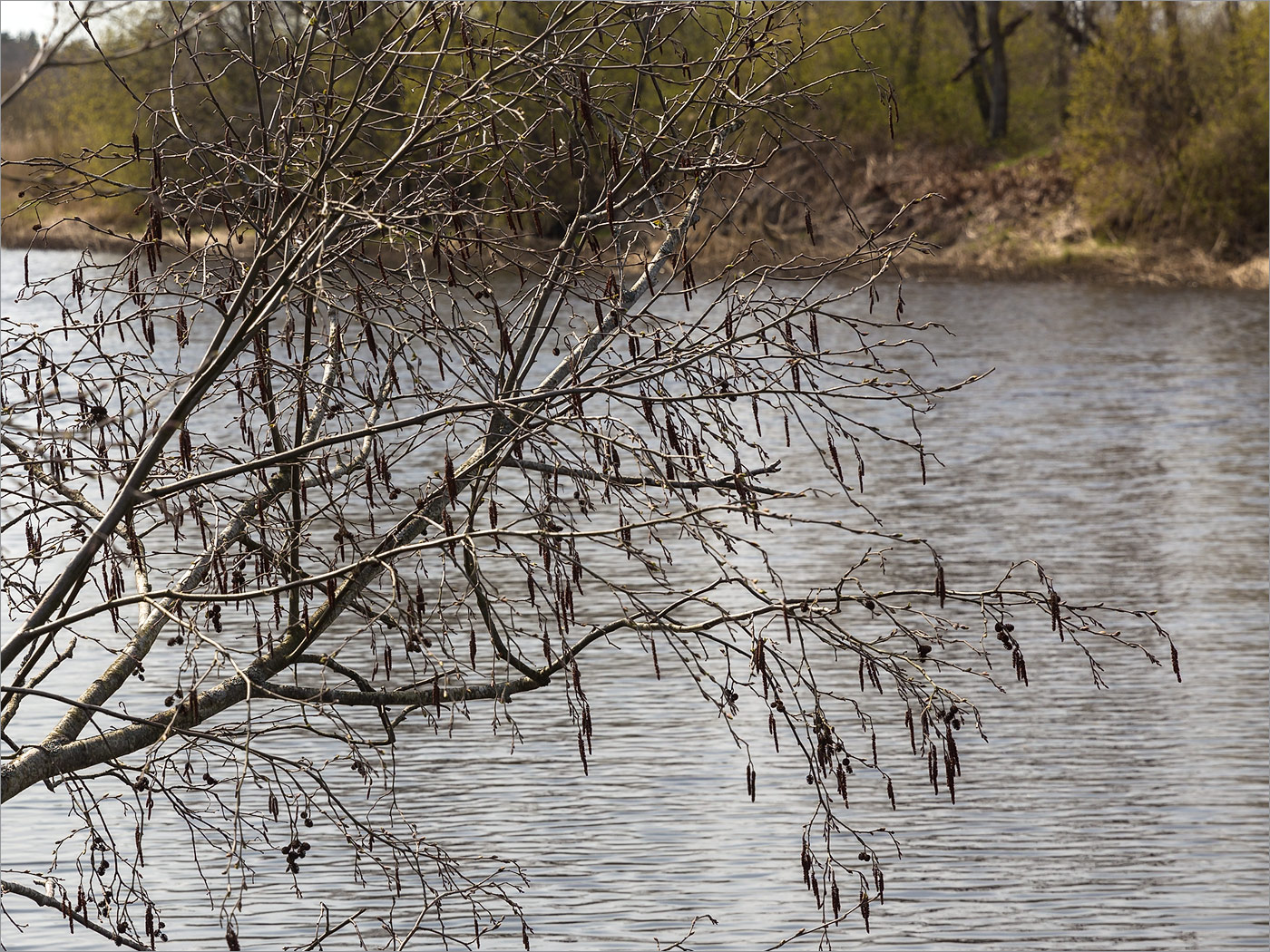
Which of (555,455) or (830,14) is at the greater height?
(830,14)

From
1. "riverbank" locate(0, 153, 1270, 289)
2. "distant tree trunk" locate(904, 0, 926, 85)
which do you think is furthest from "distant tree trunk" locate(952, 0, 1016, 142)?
"riverbank" locate(0, 153, 1270, 289)

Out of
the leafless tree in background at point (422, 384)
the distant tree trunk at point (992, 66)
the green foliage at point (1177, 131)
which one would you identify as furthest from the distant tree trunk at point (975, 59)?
the leafless tree in background at point (422, 384)

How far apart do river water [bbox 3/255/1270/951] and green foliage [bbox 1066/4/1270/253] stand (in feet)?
85.3

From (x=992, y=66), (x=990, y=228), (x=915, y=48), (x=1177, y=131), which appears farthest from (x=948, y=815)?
(x=915, y=48)

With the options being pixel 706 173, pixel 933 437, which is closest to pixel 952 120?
pixel 933 437

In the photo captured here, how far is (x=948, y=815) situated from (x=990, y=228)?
122 feet

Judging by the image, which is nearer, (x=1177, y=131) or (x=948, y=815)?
(x=948, y=815)

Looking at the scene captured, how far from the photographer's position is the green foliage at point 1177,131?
39812mm

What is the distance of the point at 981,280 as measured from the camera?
4209 centimetres

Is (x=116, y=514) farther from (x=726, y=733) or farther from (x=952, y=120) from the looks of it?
(x=952, y=120)

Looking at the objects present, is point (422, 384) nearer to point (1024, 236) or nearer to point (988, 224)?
point (1024, 236)

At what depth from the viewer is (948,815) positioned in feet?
29.8

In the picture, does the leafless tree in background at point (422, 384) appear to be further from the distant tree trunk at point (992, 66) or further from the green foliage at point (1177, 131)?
the distant tree trunk at point (992, 66)

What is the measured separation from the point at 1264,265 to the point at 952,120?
14380mm
